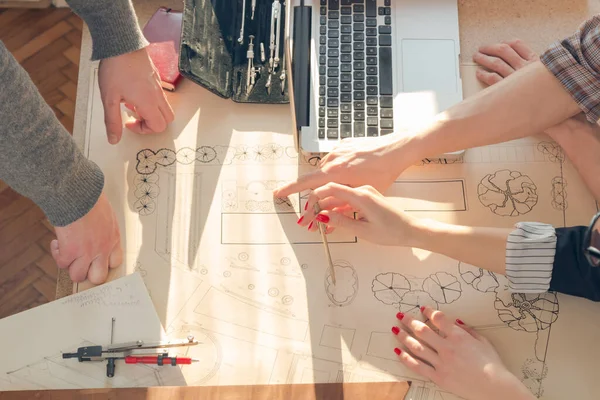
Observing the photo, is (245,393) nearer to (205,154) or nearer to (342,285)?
(342,285)

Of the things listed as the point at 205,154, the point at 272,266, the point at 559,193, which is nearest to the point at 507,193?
the point at 559,193

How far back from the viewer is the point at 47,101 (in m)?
1.52

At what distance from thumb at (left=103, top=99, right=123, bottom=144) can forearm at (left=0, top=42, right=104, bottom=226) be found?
112 millimetres

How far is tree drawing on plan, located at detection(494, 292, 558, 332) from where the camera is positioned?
905 mm

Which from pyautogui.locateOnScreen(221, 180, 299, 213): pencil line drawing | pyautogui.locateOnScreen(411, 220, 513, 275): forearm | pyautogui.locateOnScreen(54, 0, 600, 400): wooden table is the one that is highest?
pyautogui.locateOnScreen(54, 0, 600, 400): wooden table

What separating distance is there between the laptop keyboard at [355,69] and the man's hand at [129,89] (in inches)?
10.7

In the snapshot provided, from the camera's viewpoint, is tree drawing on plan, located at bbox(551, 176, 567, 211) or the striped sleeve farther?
tree drawing on plan, located at bbox(551, 176, 567, 211)

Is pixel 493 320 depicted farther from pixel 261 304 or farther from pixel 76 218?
pixel 76 218

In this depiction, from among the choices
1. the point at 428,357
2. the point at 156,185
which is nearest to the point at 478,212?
the point at 428,357

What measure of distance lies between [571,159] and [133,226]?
28.5 inches

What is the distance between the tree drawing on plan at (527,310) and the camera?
35.6 inches

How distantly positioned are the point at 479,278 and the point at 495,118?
0.25 m

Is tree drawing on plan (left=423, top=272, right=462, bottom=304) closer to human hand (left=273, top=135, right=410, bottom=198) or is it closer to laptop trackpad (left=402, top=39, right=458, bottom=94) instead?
human hand (left=273, top=135, right=410, bottom=198)


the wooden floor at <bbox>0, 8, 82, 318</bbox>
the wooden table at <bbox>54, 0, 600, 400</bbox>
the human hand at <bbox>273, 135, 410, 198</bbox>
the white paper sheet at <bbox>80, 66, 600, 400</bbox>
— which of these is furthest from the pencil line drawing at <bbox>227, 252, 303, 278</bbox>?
the wooden floor at <bbox>0, 8, 82, 318</bbox>
